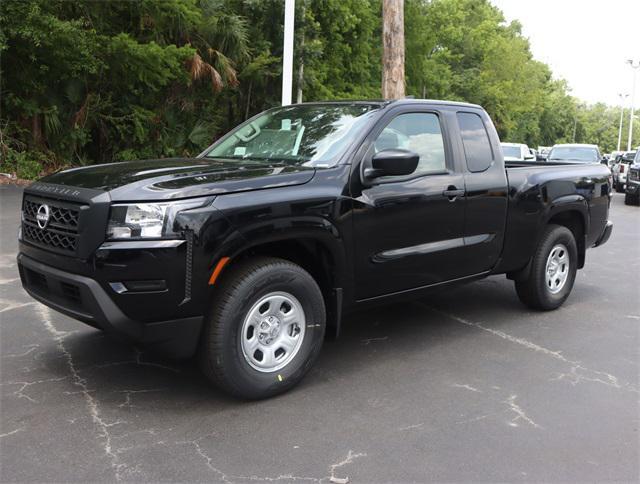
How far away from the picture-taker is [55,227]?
12.6ft

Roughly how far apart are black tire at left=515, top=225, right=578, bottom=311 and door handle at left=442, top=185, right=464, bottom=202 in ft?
4.61

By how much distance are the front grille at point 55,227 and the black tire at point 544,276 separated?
4093 mm

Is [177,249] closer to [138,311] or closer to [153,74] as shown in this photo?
[138,311]

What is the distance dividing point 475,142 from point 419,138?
69 cm

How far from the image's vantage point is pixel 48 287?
3885 millimetres

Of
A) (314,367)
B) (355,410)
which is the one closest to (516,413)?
(355,410)

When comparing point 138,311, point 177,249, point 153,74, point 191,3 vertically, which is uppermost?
point 191,3

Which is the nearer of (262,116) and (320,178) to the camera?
(320,178)

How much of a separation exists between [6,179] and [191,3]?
689 centimetres

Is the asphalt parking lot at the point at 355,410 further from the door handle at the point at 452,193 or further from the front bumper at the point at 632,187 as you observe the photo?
the front bumper at the point at 632,187

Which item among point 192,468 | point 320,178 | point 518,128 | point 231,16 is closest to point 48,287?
point 192,468

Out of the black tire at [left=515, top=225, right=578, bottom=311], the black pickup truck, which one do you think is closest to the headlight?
the black pickup truck

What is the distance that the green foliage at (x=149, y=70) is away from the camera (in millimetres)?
15789

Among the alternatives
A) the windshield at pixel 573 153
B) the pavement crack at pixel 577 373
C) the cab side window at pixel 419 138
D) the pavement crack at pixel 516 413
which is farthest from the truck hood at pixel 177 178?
the windshield at pixel 573 153
